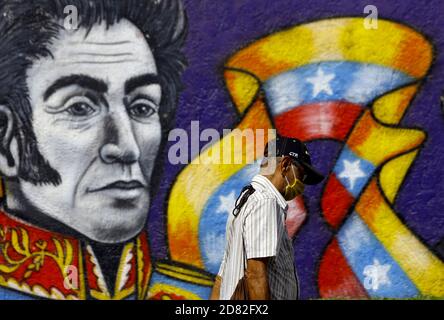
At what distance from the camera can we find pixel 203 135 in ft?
30.2

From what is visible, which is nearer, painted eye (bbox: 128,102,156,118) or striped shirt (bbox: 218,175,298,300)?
striped shirt (bbox: 218,175,298,300)

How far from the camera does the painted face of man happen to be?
30.2 ft

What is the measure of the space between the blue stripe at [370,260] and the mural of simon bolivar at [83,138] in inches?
60.1

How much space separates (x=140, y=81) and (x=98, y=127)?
1.58 feet

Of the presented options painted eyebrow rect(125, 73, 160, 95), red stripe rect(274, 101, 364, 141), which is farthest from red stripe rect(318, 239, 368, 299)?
painted eyebrow rect(125, 73, 160, 95)

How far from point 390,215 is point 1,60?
3220 mm

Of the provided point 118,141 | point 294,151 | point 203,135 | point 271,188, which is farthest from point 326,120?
point 271,188

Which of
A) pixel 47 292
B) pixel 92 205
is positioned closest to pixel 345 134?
pixel 92 205

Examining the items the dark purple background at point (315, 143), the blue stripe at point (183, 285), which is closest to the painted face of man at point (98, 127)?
the dark purple background at point (315, 143)

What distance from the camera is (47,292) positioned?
9.30 m

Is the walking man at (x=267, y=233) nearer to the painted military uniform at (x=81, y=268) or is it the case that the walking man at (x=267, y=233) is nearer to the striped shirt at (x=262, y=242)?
the striped shirt at (x=262, y=242)

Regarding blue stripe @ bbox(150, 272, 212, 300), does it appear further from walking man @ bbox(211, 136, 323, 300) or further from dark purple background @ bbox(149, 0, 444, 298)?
walking man @ bbox(211, 136, 323, 300)

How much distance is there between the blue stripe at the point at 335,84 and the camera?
9156 millimetres
